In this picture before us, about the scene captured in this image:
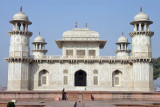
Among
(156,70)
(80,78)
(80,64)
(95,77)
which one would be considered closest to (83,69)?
(80,64)

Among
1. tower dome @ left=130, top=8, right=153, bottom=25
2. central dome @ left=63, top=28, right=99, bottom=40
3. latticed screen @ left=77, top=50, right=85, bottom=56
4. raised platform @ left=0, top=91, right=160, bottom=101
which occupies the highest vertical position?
tower dome @ left=130, top=8, right=153, bottom=25

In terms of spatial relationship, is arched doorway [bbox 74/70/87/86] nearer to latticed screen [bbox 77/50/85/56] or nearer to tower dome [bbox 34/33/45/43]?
latticed screen [bbox 77/50/85/56]

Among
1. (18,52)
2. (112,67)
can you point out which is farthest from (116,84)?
(18,52)

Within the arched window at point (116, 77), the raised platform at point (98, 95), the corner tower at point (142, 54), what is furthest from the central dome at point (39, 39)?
the raised platform at point (98, 95)

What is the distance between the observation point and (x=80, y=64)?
1538 inches

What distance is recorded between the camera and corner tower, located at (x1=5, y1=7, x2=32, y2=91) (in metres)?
36.4

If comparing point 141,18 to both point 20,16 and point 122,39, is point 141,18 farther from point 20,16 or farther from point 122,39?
point 20,16

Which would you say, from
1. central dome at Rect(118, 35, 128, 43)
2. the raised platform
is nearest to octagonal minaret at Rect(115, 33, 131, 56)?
central dome at Rect(118, 35, 128, 43)

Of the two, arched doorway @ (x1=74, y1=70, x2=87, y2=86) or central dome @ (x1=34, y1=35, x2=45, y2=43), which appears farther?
central dome @ (x1=34, y1=35, x2=45, y2=43)

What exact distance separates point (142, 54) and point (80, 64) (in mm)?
8835

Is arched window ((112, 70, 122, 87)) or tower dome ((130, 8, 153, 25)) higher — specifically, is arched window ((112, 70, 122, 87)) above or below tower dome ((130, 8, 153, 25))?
below

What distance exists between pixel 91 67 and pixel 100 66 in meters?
1.31

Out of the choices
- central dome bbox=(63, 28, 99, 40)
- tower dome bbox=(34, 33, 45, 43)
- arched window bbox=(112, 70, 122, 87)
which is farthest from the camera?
tower dome bbox=(34, 33, 45, 43)

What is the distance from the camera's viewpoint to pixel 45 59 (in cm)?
3869
